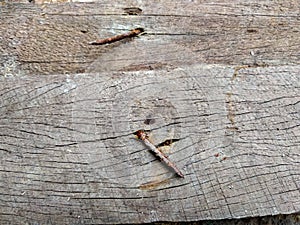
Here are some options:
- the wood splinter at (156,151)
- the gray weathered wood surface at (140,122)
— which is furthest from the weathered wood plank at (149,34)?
the wood splinter at (156,151)

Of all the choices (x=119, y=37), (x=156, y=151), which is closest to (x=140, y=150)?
(x=156, y=151)

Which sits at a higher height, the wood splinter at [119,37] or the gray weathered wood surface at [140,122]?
the wood splinter at [119,37]

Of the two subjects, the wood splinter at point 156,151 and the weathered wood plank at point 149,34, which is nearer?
the wood splinter at point 156,151

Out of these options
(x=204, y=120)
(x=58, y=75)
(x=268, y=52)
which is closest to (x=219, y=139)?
(x=204, y=120)

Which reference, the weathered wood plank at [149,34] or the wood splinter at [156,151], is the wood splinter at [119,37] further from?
the wood splinter at [156,151]

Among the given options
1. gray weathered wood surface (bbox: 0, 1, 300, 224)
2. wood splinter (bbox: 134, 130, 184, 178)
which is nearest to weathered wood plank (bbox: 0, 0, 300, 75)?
gray weathered wood surface (bbox: 0, 1, 300, 224)

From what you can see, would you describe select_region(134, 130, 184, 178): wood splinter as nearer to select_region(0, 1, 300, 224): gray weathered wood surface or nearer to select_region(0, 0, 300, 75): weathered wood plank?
select_region(0, 1, 300, 224): gray weathered wood surface

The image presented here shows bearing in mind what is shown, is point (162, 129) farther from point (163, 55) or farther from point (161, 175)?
point (163, 55)
